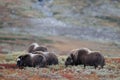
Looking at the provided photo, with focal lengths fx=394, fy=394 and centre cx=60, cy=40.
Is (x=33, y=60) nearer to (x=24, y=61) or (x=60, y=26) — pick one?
(x=24, y=61)

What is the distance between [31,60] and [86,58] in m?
3.73

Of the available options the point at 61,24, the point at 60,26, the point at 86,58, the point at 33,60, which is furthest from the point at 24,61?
the point at 61,24

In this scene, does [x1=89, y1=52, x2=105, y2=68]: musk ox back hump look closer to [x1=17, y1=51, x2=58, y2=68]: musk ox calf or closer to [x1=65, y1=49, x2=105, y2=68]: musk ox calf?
[x1=65, y1=49, x2=105, y2=68]: musk ox calf

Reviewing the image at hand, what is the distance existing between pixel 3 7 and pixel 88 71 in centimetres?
8583

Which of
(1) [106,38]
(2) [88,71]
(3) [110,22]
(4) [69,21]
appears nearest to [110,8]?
(3) [110,22]

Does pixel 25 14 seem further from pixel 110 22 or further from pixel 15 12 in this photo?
pixel 110 22

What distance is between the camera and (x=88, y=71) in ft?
78.6

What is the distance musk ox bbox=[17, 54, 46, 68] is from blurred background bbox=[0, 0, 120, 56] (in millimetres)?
38077

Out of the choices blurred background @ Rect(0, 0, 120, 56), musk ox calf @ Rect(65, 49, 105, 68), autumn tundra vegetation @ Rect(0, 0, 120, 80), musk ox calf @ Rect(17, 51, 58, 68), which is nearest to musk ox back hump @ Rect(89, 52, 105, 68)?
musk ox calf @ Rect(65, 49, 105, 68)

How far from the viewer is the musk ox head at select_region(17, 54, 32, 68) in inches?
1031

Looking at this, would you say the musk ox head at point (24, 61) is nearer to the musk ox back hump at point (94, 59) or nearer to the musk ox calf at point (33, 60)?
the musk ox calf at point (33, 60)

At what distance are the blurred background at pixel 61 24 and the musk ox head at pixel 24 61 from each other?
38.5m

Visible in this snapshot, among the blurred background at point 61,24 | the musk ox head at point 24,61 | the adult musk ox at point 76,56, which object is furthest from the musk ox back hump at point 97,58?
the blurred background at point 61,24

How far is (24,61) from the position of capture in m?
26.3
